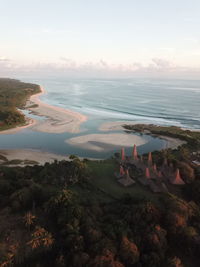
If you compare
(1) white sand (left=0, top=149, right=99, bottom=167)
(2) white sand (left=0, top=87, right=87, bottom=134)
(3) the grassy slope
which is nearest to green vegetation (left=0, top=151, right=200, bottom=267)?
(3) the grassy slope

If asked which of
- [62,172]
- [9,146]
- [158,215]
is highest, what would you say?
[158,215]

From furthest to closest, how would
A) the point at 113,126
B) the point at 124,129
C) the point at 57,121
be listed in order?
the point at 57,121, the point at 113,126, the point at 124,129

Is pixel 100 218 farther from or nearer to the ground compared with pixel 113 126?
farther from the ground

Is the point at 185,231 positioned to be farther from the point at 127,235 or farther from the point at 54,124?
the point at 54,124

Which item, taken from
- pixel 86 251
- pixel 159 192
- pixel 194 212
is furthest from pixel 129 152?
pixel 86 251

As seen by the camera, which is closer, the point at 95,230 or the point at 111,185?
the point at 95,230

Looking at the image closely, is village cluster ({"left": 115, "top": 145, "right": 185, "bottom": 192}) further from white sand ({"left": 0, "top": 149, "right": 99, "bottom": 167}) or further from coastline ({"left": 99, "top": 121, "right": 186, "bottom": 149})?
coastline ({"left": 99, "top": 121, "right": 186, "bottom": 149})

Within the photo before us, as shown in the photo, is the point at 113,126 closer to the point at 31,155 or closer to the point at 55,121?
the point at 55,121

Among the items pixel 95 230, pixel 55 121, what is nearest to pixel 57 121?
pixel 55 121
